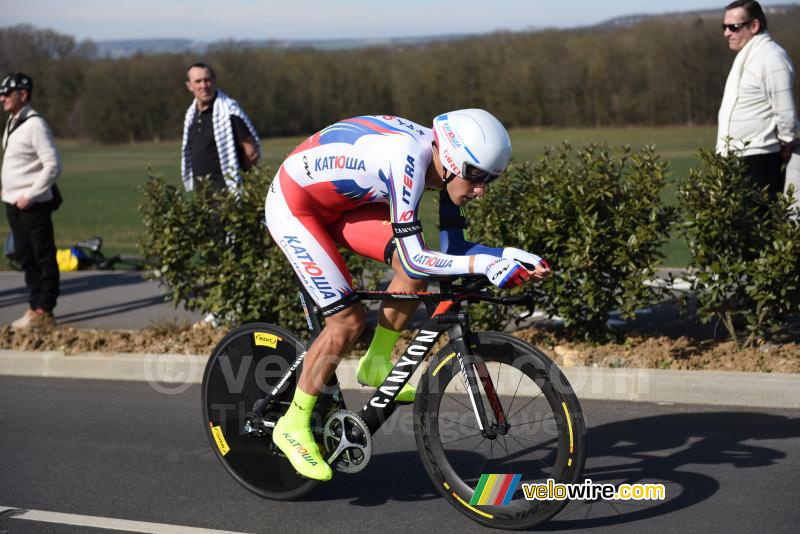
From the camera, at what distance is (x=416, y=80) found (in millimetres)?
50000

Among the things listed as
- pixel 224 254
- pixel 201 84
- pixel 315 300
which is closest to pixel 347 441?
pixel 315 300

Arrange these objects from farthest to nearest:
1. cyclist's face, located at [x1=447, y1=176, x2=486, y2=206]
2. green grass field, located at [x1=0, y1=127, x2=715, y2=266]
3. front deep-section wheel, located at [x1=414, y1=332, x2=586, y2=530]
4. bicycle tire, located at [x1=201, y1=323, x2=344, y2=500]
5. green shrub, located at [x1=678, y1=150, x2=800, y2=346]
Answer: green grass field, located at [x1=0, y1=127, x2=715, y2=266] < green shrub, located at [x1=678, y1=150, x2=800, y2=346] < bicycle tire, located at [x1=201, y1=323, x2=344, y2=500] < cyclist's face, located at [x1=447, y1=176, x2=486, y2=206] < front deep-section wheel, located at [x1=414, y1=332, x2=586, y2=530]

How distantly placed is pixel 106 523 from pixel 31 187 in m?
4.68

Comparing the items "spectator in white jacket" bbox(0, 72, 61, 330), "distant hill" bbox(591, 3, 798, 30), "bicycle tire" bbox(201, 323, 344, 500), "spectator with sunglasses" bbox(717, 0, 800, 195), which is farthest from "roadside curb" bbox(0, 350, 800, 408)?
"distant hill" bbox(591, 3, 798, 30)

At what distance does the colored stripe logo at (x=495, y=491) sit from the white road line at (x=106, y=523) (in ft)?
3.64

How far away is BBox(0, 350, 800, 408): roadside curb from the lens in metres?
6.15

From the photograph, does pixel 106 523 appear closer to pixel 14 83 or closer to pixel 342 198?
pixel 342 198

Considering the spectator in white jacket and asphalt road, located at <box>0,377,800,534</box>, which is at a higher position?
the spectator in white jacket

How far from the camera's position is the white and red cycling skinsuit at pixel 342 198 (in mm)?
4375

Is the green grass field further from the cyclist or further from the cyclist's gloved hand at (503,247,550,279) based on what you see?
the cyclist's gloved hand at (503,247,550,279)

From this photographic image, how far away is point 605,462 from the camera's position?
5.30 m

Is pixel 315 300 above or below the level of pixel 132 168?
above

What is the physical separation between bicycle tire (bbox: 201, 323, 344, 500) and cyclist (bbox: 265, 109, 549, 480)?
0.77 feet

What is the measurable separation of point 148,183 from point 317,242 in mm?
3642
